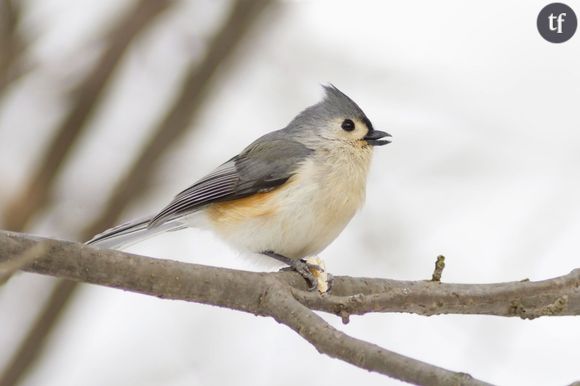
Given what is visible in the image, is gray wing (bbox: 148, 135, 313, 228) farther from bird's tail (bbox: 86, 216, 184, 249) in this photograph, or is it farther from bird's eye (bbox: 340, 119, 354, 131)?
bird's eye (bbox: 340, 119, 354, 131)

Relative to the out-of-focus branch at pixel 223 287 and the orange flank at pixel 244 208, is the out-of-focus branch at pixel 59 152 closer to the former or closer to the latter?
the orange flank at pixel 244 208

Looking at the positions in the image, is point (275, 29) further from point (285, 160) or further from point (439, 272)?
point (439, 272)

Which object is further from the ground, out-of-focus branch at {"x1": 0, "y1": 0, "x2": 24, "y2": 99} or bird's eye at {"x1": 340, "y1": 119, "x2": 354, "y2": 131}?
bird's eye at {"x1": 340, "y1": 119, "x2": 354, "y2": 131}

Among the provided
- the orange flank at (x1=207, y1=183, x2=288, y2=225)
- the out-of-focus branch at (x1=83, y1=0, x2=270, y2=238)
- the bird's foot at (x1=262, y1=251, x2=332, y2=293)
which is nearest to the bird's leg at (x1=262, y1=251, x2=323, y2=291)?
the bird's foot at (x1=262, y1=251, x2=332, y2=293)

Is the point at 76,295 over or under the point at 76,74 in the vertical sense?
under

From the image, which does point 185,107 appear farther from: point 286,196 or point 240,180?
point 286,196

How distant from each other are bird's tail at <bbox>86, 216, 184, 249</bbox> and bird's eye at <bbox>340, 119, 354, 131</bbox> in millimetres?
781

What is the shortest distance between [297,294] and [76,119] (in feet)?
3.49

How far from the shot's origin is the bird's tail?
274cm

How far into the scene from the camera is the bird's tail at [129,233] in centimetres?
274

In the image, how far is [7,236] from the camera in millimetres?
1757

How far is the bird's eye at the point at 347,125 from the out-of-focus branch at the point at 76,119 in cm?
86

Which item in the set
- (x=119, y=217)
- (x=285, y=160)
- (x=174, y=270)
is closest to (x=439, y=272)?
(x=174, y=270)

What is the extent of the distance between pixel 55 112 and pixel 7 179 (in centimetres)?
33
